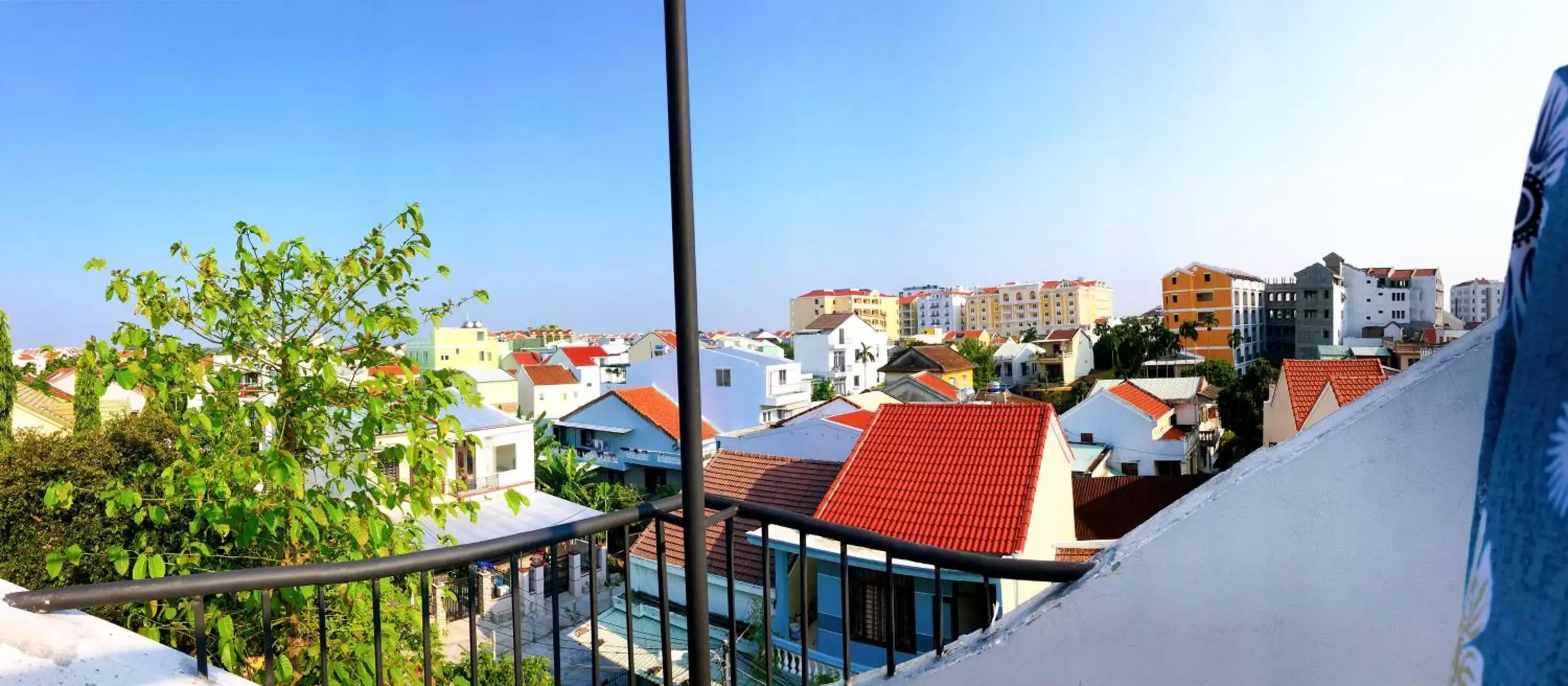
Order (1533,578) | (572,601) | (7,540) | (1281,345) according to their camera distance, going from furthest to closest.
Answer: (1281,345) < (572,601) < (7,540) < (1533,578)

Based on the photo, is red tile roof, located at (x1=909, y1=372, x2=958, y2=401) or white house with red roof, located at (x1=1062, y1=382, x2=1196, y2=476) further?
red tile roof, located at (x1=909, y1=372, x2=958, y2=401)

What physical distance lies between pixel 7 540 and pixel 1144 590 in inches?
515

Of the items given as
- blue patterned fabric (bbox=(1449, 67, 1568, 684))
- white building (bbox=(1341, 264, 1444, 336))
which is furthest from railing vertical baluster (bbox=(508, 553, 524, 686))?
white building (bbox=(1341, 264, 1444, 336))

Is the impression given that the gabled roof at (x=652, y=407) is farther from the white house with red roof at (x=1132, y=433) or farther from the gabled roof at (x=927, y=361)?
the gabled roof at (x=927, y=361)

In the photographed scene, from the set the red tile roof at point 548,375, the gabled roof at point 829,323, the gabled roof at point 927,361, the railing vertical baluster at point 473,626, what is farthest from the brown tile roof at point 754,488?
the gabled roof at point 829,323

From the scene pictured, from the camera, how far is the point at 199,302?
316 cm

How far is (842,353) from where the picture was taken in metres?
44.3

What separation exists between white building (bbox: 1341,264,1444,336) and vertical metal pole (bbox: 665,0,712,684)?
50.6 m

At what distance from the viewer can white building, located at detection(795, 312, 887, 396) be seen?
43156 mm

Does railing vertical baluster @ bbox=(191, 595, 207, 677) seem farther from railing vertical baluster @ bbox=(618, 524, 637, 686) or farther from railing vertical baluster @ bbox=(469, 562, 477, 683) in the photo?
railing vertical baluster @ bbox=(618, 524, 637, 686)

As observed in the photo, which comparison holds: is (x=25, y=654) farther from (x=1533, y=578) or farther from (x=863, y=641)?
(x=863, y=641)

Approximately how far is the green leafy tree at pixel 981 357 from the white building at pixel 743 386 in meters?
20.7

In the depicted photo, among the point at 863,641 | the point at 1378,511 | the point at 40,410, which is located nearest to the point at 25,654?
the point at 1378,511

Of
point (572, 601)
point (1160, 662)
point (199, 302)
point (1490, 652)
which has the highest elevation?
point (199, 302)
